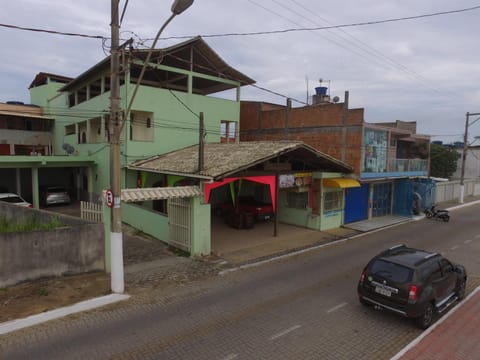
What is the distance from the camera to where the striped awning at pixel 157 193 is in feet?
35.9

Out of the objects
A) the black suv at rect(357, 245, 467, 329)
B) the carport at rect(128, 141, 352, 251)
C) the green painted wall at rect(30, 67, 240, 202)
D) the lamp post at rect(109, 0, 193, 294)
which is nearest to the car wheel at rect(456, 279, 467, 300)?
the black suv at rect(357, 245, 467, 329)

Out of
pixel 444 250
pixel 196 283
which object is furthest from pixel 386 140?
pixel 196 283

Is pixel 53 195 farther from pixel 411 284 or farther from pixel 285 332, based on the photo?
pixel 411 284

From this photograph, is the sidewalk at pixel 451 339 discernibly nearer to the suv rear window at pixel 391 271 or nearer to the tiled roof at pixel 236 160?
the suv rear window at pixel 391 271

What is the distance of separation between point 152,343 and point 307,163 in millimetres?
12852

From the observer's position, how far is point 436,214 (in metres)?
22.0

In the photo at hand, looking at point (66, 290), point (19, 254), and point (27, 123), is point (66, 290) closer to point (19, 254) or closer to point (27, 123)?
point (19, 254)

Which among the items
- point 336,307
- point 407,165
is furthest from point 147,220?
point 407,165

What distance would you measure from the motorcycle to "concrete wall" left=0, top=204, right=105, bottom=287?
21179 millimetres

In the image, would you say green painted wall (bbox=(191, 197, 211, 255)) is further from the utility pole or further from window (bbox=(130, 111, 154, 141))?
window (bbox=(130, 111, 154, 141))

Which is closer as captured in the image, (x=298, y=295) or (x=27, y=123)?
(x=298, y=295)

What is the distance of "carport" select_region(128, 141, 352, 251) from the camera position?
40.4 feet

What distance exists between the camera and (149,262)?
11734 mm

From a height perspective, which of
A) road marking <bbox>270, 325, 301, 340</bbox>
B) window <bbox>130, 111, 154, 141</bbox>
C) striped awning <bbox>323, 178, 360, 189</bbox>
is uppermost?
window <bbox>130, 111, 154, 141</bbox>
